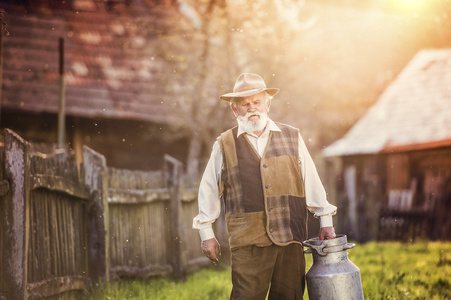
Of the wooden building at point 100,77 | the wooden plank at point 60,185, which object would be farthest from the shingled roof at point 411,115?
the wooden plank at point 60,185

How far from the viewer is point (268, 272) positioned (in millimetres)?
3787

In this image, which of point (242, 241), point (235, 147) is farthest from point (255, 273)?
point (235, 147)

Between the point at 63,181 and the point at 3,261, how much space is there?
1.10 meters

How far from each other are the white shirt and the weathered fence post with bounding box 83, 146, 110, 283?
230 centimetres

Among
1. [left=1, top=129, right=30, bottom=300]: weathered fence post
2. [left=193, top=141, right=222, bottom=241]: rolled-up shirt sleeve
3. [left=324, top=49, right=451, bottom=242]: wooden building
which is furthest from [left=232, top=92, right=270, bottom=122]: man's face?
[left=324, top=49, right=451, bottom=242]: wooden building

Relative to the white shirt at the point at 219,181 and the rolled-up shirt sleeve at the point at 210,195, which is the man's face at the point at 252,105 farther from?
the rolled-up shirt sleeve at the point at 210,195

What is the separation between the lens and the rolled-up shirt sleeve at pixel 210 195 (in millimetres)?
3988

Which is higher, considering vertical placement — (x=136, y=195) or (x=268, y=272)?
(x=136, y=195)

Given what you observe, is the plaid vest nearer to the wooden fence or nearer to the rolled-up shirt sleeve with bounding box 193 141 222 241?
the rolled-up shirt sleeve with bounding box 193 141 222 241

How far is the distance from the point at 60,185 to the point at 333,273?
8.96ft

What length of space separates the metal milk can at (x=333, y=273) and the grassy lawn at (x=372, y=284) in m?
1.63

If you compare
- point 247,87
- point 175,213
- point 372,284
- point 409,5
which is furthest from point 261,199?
point 409,5

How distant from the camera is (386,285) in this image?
5.91m

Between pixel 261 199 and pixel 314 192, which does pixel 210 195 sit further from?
pixel 314 192
